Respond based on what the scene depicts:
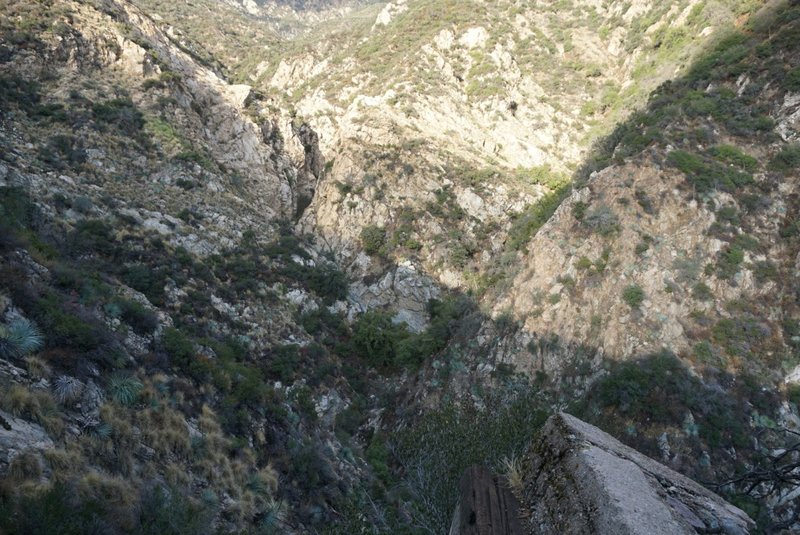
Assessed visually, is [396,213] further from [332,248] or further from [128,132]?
[128,132]

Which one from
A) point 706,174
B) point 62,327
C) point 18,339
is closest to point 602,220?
point 706,174

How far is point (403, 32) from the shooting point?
45.5 metres

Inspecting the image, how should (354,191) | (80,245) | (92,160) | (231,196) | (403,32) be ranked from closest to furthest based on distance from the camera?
1. (80,245)
2. (92,160)
3. (231,196)
4. (354,191)
5. (403,32)

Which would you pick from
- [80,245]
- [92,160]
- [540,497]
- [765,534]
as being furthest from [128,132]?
[765,534]

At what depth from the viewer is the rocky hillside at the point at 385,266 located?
305 inches

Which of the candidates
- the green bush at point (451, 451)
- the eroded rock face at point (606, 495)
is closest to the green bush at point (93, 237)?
the green bush at point (451, 451)

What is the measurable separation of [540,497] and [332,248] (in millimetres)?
26718

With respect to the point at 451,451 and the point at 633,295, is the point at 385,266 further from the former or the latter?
the point at 451,451

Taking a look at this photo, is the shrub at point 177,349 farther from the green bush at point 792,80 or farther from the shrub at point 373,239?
the green bush at point 792,80

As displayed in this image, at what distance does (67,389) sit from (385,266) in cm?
2241

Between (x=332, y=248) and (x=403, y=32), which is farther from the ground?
(x=403, y=32)

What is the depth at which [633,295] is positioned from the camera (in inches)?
691

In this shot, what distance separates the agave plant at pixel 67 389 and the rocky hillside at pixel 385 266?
8 centimetres

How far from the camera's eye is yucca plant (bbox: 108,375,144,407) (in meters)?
7.39
